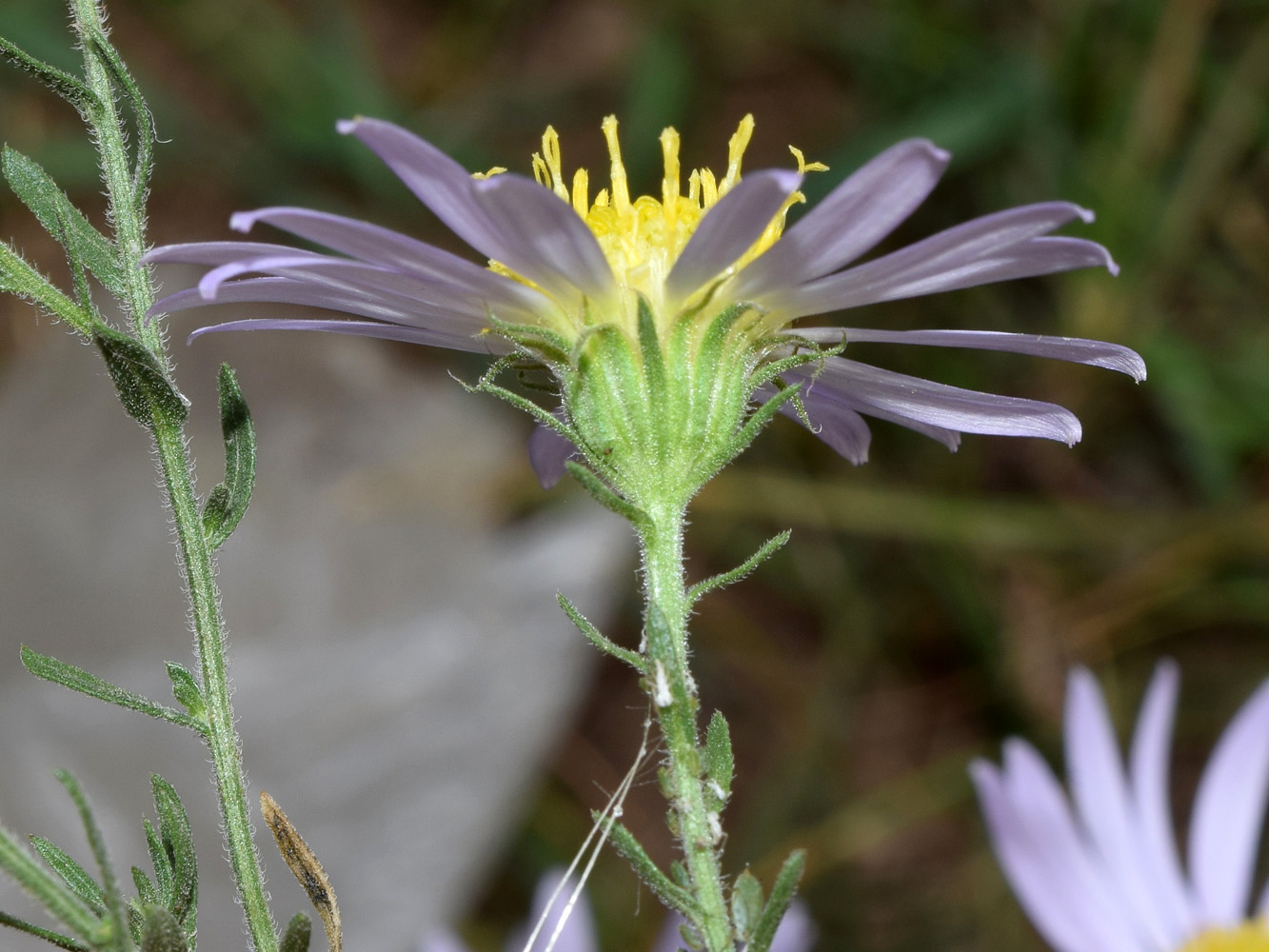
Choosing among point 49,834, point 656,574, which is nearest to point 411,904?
point 49,834

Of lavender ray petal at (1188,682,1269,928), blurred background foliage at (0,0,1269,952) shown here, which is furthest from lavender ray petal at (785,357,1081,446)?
blurred background foliage at (0,0,1269,952)

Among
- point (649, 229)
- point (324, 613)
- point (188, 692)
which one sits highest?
point (324, 613)

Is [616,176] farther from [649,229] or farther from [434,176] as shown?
[434,176]

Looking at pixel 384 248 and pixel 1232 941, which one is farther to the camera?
pixel 1232 941

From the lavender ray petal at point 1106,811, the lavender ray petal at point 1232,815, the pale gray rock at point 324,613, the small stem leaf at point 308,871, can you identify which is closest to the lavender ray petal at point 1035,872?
the lavender ray petal at point 1106,811

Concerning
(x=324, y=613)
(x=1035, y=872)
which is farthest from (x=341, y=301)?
(x=324, y=613)

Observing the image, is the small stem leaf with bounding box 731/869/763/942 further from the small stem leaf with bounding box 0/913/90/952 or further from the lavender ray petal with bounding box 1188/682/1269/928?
the lavender ray petal with bounding box 1188/682/1269/928
